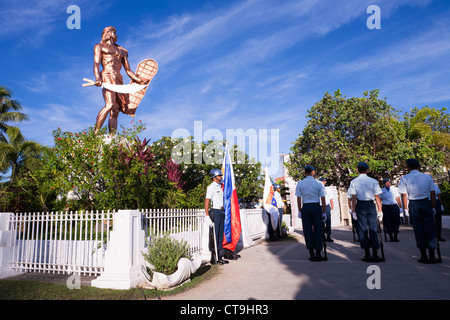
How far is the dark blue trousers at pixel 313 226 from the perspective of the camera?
6566 mm

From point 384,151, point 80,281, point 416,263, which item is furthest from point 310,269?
point 384,151

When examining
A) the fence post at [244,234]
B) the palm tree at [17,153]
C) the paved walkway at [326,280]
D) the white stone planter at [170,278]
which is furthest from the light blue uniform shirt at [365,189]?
the palm tree at [17,153]

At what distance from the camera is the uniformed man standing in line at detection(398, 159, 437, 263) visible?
5923 mm

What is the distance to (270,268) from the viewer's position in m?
6.09

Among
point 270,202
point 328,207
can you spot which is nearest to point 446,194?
point 328,207

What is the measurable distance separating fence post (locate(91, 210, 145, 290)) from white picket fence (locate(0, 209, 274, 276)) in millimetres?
294

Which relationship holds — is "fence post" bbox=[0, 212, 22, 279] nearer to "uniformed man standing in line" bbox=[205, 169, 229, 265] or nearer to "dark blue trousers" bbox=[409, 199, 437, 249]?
"uniformed man standing in line" bbox=[205, 169, 229, 265]

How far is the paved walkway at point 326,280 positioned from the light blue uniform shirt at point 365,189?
1.27m

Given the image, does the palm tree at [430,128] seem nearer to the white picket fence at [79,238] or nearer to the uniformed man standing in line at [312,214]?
the uniformed man standing in line at [312,214]

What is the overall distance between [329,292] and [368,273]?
4.49ft

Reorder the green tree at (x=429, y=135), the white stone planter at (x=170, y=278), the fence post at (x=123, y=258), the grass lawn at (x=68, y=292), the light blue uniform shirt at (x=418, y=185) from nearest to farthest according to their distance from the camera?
the grass lawn at (x=68, y=292)
the white stone planter at (x=170, y=278)
the fence post at (x=123, y=258)
the light blue uniform shirt at (x=418, y=185)
the green tree at (x=429, y=135)

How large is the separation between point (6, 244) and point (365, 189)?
7433 mm

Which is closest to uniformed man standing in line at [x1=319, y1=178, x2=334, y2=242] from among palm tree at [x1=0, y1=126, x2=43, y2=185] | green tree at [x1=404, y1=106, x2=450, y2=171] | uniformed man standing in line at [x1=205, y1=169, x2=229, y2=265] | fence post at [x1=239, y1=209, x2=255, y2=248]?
fence post at [x1=239, y1=209, x2=255, y2=248]

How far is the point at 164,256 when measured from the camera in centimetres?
516
